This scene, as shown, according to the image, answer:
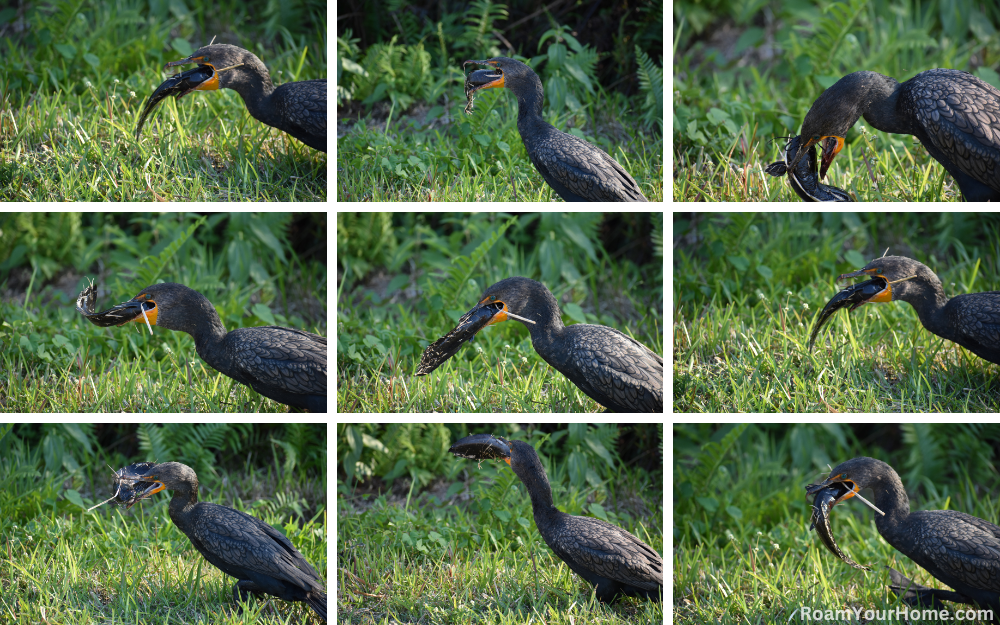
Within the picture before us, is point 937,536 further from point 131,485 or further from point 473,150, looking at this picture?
point 131,485

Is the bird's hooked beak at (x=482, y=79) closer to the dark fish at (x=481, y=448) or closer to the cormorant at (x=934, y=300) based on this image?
the dark fish at (x=481, y=448)

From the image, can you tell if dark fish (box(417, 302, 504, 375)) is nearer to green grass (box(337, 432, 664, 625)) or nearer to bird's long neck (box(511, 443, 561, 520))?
bird's long neck (box(511, 443, 561, 520))

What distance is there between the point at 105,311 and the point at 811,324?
130 inches

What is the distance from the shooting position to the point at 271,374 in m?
3.73

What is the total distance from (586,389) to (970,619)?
6.52ft

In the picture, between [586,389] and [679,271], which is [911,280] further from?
[586,389]

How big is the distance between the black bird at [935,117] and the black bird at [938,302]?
Result: 39 cm

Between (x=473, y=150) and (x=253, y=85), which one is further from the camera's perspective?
(x=473, y=150)

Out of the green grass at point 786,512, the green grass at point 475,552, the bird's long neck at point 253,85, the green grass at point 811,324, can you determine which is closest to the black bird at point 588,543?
the green grass at point 475,552

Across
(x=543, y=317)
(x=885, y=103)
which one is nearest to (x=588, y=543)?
(x=543, y=317)

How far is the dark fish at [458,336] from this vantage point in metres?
3.75

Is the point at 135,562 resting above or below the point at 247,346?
below

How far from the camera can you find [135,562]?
4156mm

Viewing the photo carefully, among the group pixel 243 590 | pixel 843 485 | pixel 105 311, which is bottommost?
pixel 243 590
